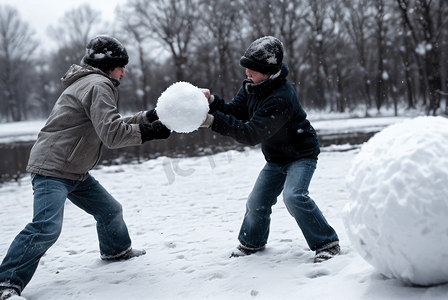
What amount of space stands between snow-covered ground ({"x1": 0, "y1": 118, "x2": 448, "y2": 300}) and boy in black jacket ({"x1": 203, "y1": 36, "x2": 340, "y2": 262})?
0.22 meters

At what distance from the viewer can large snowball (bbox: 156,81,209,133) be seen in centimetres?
300

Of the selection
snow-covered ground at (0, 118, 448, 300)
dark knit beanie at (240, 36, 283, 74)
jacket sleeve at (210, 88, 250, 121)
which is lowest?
snow-covered ground at (0, 118, 448, 300)

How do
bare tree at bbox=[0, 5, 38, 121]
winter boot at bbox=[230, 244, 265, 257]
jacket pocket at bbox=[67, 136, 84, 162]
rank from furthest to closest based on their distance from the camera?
bare tree at bbox=[0, 5, 38, 121], winter boot at bbox=[230, 244, 265, 257], jacket pocket at bbox=[67, 136, 84, 162]

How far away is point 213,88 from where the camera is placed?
41.5m

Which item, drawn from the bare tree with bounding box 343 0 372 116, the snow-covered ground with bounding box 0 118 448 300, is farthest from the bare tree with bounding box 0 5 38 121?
the snow-covered ground with bounding box 0 118 448 300

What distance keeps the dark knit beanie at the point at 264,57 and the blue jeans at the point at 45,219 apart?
172cm

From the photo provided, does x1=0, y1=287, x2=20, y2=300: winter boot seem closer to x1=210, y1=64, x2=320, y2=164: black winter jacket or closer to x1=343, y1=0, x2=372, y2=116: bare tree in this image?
x1=210, y1=64, x2=320, y2=164: black winter jacket

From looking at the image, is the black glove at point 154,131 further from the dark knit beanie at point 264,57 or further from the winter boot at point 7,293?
the winter boot at point 7,293

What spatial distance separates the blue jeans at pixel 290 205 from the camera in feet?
10.6

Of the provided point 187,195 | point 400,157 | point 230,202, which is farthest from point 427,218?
A: point 187,195

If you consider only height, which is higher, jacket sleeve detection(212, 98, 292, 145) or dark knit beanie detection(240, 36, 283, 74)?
dark knit beanie detection(240, 36, 283, 74)

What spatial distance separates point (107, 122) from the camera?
119 inches

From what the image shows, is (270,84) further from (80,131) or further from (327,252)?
(80,131)

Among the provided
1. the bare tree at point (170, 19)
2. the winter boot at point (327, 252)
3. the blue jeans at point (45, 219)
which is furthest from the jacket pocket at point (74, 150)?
the bare tree at point (170, 19)
